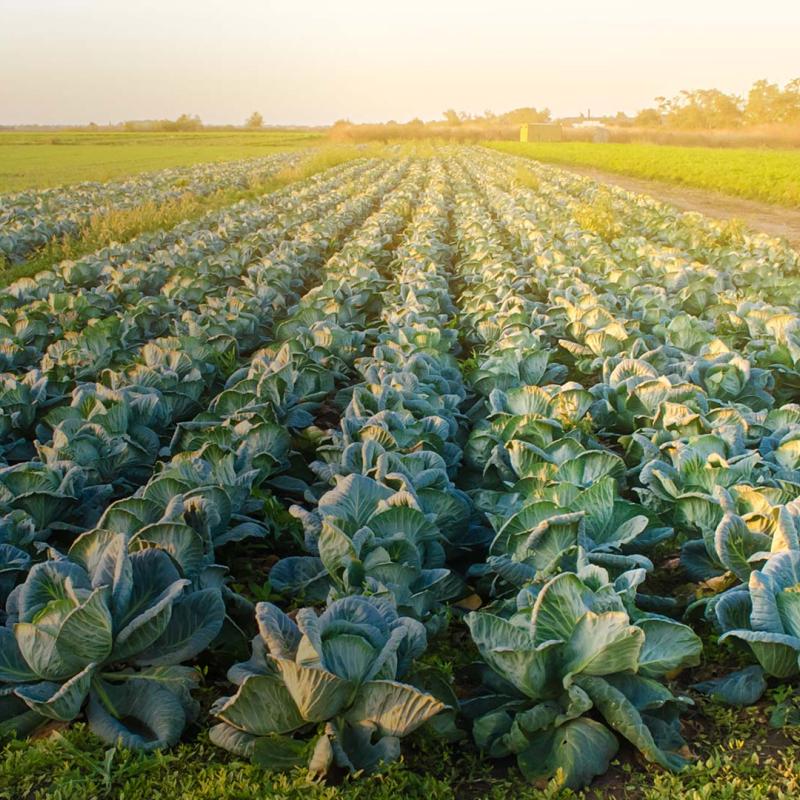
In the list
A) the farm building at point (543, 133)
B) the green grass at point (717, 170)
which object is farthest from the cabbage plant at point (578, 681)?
the farm building at point (543, 133)

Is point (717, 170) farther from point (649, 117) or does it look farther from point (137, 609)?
point (649, 117)

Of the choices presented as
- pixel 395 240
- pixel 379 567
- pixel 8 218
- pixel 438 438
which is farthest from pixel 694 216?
pixel 8 218

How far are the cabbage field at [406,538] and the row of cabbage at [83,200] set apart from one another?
7.06 metres

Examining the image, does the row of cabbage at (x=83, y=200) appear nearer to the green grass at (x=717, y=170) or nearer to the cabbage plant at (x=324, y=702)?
the cabbage plant at (x=324, y=702)

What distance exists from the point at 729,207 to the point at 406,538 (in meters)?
20.0

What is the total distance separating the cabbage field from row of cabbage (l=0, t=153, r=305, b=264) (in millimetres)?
7062

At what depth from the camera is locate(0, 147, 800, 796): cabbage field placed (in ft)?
7.86

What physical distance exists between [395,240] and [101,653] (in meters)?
11.7

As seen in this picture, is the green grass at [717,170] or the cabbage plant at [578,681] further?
the green grass at [717,170]

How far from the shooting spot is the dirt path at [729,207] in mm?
16156

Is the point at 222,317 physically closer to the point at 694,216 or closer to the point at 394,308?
the point at 394,308

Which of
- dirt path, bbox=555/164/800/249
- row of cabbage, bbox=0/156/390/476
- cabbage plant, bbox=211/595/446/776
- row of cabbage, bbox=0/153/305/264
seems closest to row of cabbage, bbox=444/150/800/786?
cabbage plant, bbox=211/595/446/776

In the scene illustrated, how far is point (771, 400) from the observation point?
16.0 ft

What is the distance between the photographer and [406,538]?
3045mm
